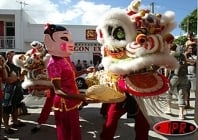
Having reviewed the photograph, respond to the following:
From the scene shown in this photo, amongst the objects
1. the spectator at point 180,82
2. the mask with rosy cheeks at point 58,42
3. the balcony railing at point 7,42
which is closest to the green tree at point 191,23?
the spectator at point 180,82

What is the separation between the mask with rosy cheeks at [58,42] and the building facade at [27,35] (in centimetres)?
1744

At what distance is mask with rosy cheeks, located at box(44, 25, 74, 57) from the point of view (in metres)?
4.17

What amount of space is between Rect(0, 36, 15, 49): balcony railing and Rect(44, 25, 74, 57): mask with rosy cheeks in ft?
71.6

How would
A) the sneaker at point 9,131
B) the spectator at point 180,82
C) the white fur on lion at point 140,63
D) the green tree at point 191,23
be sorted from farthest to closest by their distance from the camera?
the green tree at point 191,23
the spectator at point 180,82
the sneaker at point 9,131
the white fur on lion at point 140,63

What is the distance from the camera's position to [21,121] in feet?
21.9

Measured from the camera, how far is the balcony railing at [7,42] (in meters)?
25.6

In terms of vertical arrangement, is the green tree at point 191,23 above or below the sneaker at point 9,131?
above

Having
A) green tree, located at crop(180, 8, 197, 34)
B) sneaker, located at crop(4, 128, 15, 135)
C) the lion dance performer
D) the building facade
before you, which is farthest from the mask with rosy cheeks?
the building facade

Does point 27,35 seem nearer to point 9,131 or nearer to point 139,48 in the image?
point 9,131

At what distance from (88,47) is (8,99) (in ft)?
57.3

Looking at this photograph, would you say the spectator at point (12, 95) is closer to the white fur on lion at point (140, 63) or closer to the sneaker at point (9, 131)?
the sneaker at point (9, 131)

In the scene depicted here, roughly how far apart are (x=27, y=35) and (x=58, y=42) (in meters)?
21.5

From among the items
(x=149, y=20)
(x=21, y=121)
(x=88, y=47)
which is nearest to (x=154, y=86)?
(x=149, y=20)

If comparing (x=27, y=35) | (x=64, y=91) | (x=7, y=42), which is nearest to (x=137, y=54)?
(x=64, y=91)
